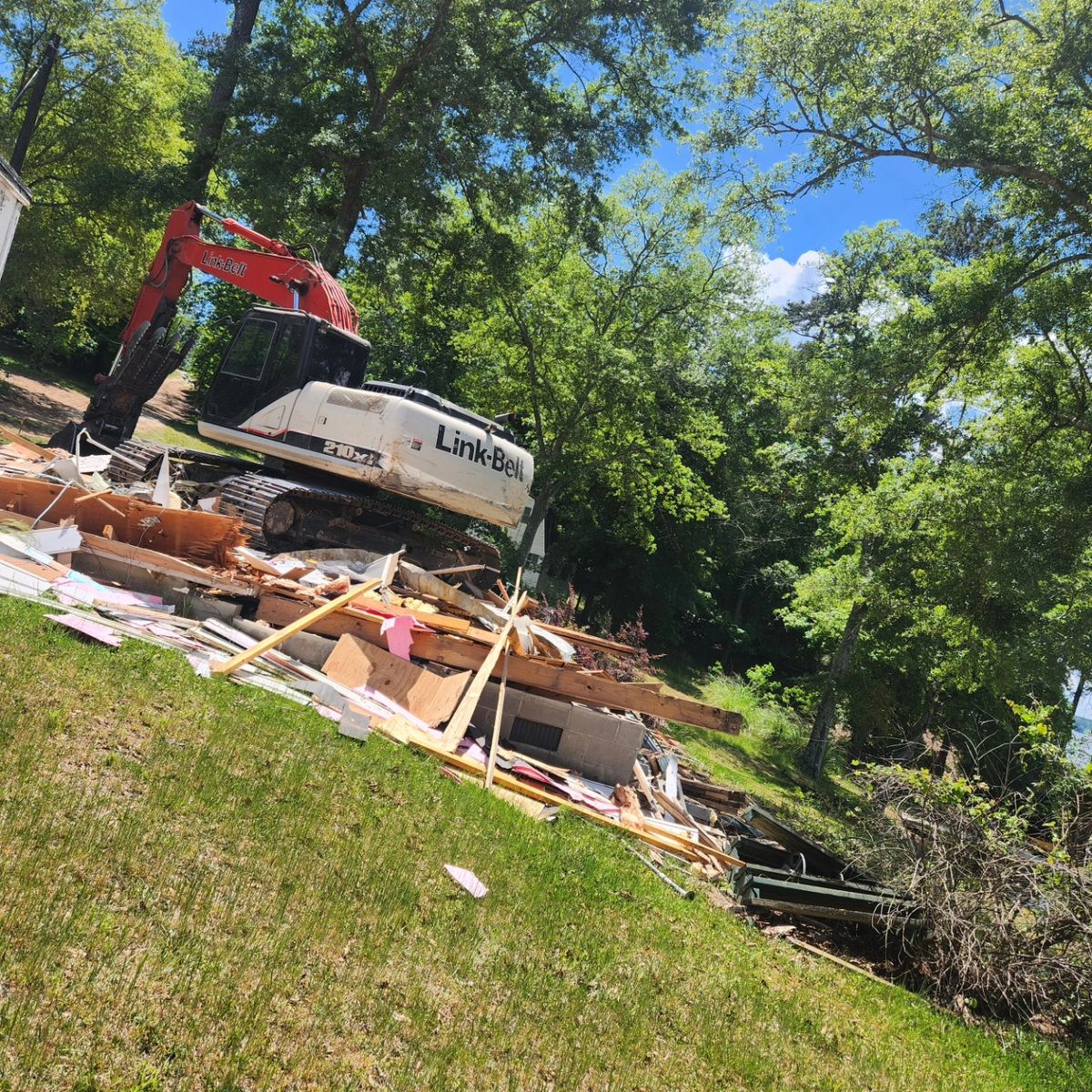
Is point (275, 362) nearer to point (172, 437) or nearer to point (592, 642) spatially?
point (592, 642)

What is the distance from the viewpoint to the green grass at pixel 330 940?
319 cm

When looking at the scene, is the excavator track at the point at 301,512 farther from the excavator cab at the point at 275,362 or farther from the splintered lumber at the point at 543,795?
the splintered lumber at the point at 543,795

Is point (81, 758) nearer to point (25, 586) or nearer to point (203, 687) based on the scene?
point (203, 687)

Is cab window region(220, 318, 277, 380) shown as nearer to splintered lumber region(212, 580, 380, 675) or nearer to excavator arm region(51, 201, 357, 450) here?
excavator arm region(51, 201, 357, 450)

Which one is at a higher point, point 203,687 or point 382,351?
point 382,351

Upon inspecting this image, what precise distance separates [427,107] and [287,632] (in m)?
15.2

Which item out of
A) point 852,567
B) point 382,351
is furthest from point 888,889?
point 382,351

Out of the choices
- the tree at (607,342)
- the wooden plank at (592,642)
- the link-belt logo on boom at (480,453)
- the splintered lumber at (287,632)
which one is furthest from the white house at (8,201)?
the tree at (607,342)

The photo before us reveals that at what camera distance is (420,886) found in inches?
192

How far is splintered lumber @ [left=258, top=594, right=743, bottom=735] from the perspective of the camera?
8328mm

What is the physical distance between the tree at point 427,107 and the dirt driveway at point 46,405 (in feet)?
24.5

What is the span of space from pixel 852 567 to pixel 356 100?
1570 centimetres

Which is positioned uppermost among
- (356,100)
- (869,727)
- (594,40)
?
(594,40)

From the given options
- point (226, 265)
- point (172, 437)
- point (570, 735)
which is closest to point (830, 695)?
point (570, 735)
